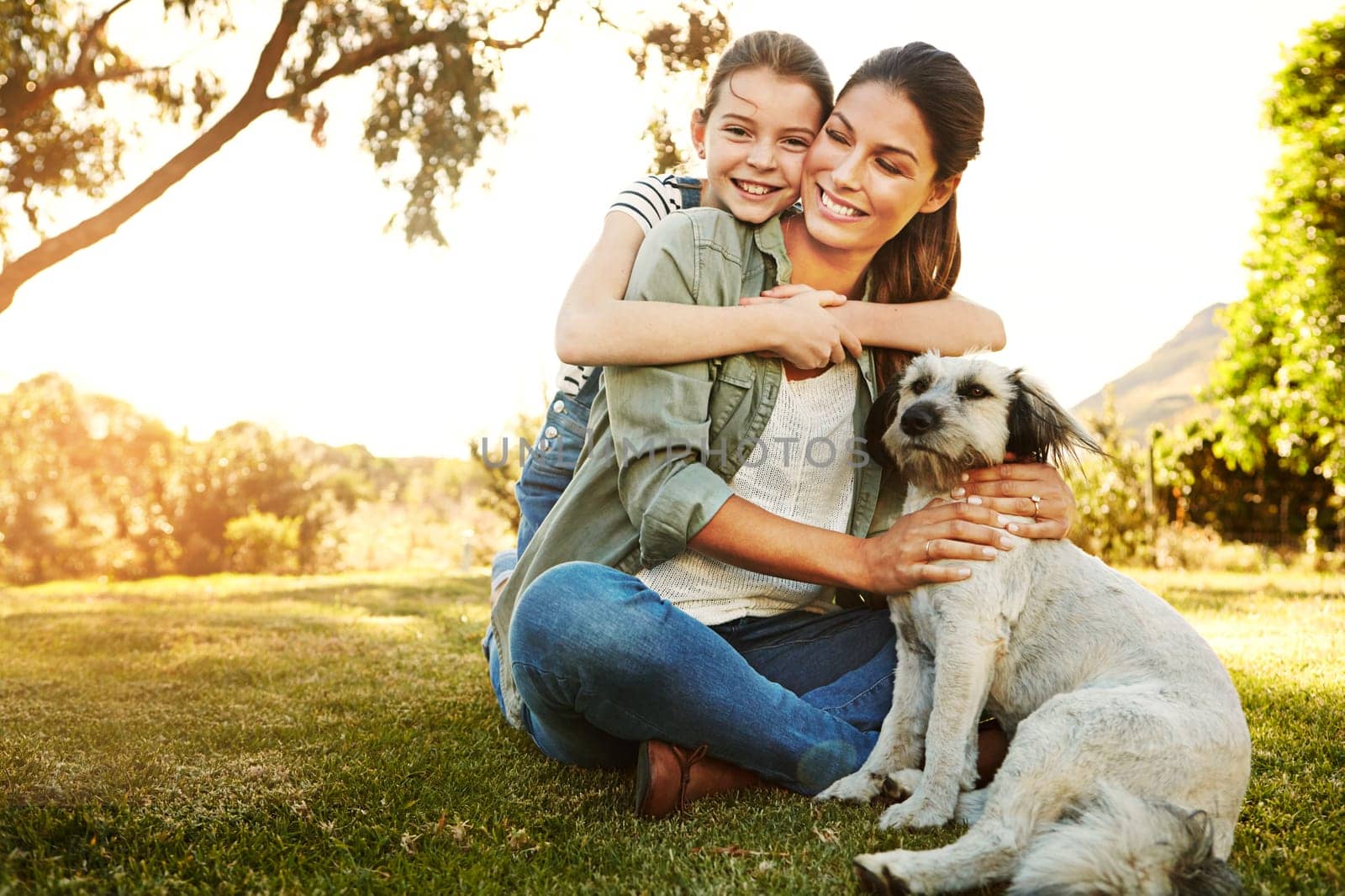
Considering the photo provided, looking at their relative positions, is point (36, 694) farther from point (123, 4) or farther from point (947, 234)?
point (123, 4)

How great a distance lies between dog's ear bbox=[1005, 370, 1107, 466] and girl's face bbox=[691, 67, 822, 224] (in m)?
0.96

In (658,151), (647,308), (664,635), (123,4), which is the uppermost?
(123,4)

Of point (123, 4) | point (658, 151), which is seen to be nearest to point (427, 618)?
point (658, 151)

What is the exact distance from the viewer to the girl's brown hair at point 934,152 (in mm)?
2955

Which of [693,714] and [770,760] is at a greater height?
[693,714]

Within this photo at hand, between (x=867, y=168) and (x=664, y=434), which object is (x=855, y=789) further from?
(x=867, y=168)

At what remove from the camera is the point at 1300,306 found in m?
10.5

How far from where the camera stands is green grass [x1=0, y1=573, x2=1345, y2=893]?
2100mm

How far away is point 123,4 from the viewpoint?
31.7 feet

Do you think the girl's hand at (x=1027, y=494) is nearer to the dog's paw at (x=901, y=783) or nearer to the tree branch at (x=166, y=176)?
the dog's paw at (x=901, y=783)

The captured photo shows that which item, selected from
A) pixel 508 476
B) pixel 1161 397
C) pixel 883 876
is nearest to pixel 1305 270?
pixel 1161 397

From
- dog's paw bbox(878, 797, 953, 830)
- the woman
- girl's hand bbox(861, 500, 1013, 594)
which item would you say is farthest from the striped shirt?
dog's paw bbox(878, 797, 953, 830)

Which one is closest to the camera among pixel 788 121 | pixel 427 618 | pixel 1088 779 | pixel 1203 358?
pixel 1088 779

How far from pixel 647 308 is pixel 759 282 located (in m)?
0.53
